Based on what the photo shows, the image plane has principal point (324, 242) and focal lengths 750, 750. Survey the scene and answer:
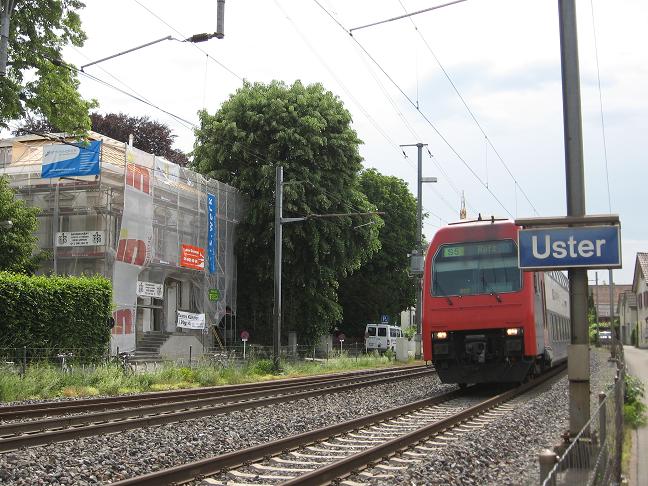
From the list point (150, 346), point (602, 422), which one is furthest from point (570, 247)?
point (150, 346)

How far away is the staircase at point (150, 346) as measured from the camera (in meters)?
30.5

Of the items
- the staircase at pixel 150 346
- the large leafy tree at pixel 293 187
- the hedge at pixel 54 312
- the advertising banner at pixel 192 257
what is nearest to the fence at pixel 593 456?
the hedge at pixel 54 312

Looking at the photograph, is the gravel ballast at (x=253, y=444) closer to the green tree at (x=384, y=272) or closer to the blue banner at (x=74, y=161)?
the blue banner at (x=74, y=161)

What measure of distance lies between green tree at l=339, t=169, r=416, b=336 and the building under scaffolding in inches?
643

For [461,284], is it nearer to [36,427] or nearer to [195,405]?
[195,405]

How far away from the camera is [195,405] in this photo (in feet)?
47.6

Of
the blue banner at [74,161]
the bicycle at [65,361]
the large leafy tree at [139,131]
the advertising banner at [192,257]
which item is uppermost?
the large leafy tree at [139,131]

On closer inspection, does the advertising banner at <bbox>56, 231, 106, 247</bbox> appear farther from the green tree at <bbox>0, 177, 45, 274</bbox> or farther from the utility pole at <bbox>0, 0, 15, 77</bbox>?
the utility pole at <bbox>0, 0, 15, 77</bbox>

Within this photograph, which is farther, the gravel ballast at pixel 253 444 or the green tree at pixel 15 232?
the green tree at pixel 15 232

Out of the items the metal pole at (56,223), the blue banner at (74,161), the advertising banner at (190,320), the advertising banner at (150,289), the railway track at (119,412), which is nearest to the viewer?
the railway track at (119,412)

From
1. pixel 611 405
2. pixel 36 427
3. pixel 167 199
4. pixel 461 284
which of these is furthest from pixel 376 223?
pixel 611 405

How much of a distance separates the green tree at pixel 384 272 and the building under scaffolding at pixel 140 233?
53.6ft

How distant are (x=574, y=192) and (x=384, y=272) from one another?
4543 cm

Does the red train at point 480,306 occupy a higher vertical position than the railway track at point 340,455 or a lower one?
higher
